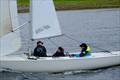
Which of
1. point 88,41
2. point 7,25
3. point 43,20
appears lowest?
point 88,41

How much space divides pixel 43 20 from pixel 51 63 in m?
2.65

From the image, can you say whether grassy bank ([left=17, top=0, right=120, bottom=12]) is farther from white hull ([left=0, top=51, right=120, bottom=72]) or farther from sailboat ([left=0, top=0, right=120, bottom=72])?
white hull ([left=0, top=51, right=120, bottom=72])

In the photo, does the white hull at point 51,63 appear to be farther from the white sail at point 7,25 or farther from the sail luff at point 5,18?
the sail luff at point 5,18

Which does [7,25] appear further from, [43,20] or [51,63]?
[51,63]

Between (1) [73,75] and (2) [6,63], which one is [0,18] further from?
(1) [73,75]

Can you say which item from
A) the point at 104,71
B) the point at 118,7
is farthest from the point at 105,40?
the point at 118,7

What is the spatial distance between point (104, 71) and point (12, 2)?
6.67 m

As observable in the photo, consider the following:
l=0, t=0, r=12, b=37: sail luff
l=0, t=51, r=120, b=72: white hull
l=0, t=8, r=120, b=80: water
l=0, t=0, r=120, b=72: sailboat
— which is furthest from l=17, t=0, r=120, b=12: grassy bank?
l=0, t=0, r=12, b=37: sail luff

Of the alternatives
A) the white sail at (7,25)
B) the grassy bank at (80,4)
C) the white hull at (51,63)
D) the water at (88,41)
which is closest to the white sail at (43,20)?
the white sail at (7,25)

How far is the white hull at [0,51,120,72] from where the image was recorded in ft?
105

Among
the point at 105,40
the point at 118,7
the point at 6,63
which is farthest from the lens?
the point at 118,7

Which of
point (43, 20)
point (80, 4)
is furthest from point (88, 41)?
point (80, 4)

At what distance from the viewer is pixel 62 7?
10450 centimetres

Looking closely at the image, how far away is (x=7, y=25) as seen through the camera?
32406mm
